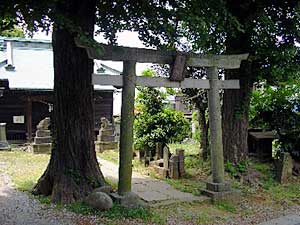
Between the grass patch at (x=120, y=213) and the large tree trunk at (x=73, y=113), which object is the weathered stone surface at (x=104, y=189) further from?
the grass patch at (x=120, y=213)

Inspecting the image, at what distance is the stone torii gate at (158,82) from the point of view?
6000 mm

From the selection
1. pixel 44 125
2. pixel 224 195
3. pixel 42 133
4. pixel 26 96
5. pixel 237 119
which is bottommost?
pixel 224 195

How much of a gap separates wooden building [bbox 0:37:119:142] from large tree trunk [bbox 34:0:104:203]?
824 cm

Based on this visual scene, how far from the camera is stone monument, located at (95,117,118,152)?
13.4 meters

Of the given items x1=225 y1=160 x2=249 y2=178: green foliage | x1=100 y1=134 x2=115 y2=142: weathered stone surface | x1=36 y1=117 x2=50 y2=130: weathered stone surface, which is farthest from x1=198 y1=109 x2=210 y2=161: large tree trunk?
x1=36 y1=117 x2=50 y2=130: weathered stone surface

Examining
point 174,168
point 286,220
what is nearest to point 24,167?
point 174,168

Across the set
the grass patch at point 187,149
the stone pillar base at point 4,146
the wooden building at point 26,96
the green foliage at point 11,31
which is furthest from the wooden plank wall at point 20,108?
the grass patch at point 187,149

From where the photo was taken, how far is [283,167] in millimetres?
8516

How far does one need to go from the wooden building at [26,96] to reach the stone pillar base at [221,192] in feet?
30.7

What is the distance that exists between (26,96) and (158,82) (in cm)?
966

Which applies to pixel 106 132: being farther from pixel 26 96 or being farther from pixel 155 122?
pixel 155 122

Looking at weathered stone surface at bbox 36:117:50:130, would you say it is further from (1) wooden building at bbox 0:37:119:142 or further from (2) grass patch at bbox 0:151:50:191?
(1) wooden building at bbox 0:37:119:142

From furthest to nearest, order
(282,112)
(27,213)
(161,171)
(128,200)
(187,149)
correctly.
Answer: (187,149) → (282,112) → (161,171) → (128,200) → (27,213)

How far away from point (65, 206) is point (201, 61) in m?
3.40
